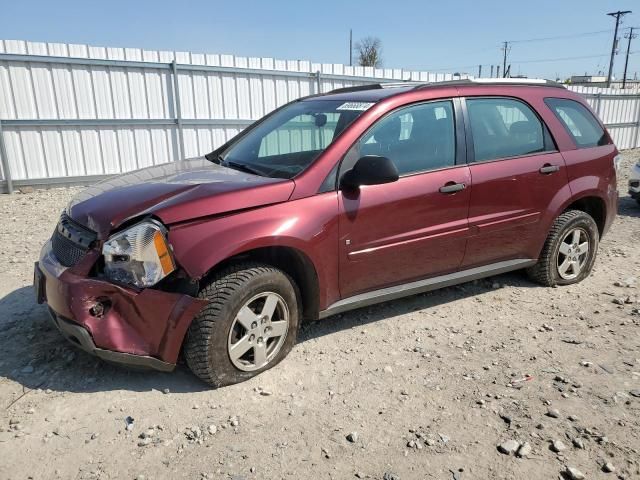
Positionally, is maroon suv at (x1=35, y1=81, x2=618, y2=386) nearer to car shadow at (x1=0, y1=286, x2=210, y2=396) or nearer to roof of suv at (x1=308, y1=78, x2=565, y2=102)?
roof of suv at (x1=308, y1=78, x2=565, y2=102)

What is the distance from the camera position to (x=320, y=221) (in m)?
3.06

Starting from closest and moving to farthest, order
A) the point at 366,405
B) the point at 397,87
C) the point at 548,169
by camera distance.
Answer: the point at 366,405 → the point at 397,87 → the point at 548,169

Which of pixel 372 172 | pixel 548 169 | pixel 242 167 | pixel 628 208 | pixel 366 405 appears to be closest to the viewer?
pixel 366 405

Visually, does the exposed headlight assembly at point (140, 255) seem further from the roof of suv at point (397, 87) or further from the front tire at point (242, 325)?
the roof of suv at point (397, 87)

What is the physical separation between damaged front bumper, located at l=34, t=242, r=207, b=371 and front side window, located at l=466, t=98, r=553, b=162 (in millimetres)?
2493

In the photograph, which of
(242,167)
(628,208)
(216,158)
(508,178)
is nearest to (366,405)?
(242,167)

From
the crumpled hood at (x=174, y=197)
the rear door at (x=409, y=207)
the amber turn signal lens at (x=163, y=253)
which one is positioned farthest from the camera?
the rear door at (x=409, y=207)

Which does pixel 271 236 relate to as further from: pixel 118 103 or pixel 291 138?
pixel 118 103

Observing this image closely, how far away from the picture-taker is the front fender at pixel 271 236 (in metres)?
2.70

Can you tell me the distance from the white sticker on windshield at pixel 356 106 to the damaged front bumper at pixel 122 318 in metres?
1.74

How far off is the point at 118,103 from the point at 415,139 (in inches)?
299

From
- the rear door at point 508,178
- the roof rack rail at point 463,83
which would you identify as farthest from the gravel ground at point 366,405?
the roof rack rail at point 463,83

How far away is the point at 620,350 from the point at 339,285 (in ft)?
6.69

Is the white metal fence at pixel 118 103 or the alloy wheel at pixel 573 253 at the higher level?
the white metal fence at pixel 118 103
